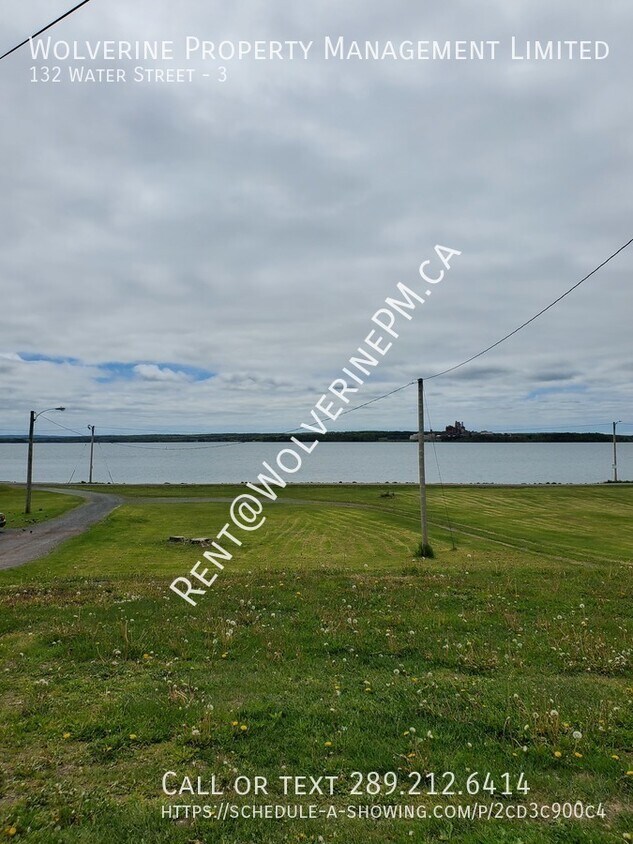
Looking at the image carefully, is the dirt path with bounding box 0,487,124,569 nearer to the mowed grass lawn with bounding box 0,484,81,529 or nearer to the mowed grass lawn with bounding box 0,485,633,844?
the mowed grass lawn with bounding box 0,484,81,529

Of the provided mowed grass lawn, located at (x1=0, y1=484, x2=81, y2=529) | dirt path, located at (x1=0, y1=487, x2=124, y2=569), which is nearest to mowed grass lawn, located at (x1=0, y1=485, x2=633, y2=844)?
dirt path, located at (x1=0, y1=487, x2=124, y2=569)

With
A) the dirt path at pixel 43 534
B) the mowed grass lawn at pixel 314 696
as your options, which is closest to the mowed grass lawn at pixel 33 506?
the dirt path at pixel 43 534

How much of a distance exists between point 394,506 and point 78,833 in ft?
181

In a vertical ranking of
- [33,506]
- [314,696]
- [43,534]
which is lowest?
[43,534]

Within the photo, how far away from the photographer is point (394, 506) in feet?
192

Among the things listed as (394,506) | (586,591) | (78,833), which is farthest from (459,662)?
(394,506)

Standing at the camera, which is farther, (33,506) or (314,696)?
(33,506)

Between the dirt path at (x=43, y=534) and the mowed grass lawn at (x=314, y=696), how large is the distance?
11.8 meters

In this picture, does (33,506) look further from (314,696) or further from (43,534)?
(314,696)

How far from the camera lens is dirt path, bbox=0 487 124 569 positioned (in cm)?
2649

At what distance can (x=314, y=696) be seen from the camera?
306 inches

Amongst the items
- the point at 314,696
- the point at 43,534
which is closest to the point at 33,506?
the point at 43,534

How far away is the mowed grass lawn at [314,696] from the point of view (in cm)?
527

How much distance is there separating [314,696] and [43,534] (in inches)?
1312
